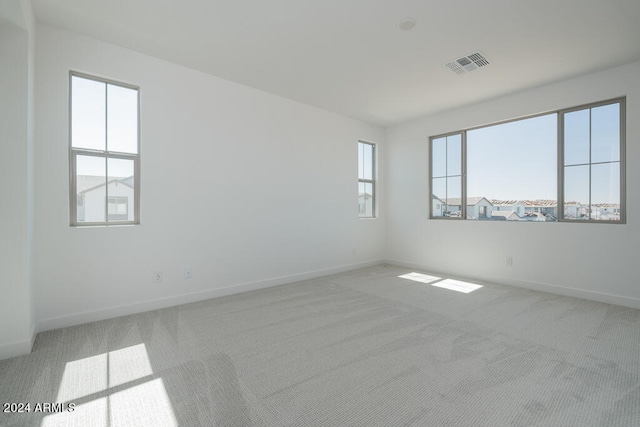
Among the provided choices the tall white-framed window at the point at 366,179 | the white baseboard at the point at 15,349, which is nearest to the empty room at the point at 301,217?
the white baseboard at the point at 15,349

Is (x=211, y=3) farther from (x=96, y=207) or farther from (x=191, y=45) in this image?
(x=96, y=207)

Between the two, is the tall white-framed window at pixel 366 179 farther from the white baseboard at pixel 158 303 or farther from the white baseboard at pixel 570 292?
the white baseboard at pixel 570 292

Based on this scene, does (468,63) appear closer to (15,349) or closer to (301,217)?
(301,217)

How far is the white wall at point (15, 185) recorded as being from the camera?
2260 millimetres

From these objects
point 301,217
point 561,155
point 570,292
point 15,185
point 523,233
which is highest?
point 561,155

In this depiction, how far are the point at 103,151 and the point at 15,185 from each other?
0.90m

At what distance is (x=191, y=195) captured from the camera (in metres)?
3.60

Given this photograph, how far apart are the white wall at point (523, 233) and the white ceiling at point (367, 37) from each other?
1.03 ft

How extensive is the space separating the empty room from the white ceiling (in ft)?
0.08

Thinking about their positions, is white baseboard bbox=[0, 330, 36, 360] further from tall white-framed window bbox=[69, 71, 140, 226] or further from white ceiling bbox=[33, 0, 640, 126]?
white ceiling bbox=[33, 0, 640, 126]

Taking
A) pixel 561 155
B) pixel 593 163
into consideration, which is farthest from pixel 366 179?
pixel 593 163

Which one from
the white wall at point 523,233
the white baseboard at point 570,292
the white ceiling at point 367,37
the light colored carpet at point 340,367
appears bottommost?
the light colored carpet at point 340,367

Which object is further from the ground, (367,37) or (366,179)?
(367,37)

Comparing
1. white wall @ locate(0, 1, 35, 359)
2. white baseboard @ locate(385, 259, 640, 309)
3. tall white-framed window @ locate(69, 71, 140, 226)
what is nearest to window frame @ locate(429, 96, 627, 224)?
white baseboard @ locate(385, 259, 640, 309)
